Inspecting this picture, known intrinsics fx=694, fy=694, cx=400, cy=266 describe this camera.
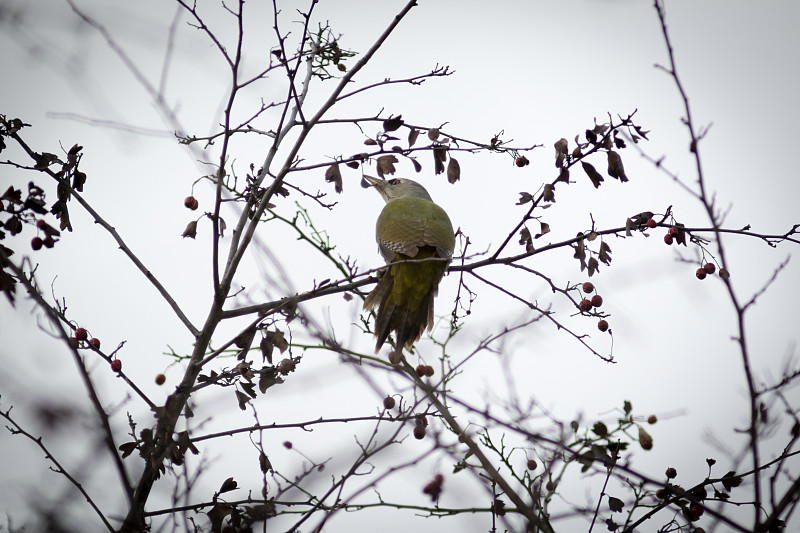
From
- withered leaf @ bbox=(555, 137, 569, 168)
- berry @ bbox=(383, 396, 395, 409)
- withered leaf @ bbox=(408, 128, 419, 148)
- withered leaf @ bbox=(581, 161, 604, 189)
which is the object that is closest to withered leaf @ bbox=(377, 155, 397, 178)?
withered leaf @ bbox=(408, 128, 419, 148)

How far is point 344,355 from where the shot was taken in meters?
2.86

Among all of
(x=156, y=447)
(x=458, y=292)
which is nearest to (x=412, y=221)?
(x=458, y=292)

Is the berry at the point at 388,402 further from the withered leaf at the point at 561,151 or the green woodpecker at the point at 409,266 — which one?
the withered leaf at the point at 561,151

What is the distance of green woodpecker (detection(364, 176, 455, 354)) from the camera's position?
3.98 m

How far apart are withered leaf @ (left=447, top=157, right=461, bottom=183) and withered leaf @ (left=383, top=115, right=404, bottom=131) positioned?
0.30 meters

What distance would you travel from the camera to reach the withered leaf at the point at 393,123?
2682mm

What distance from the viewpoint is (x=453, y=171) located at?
9.37ft

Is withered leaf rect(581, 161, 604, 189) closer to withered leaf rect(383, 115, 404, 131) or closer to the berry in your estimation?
withered leaf rect(383, 115, 404, 131)

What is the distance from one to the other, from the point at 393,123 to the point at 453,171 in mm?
339

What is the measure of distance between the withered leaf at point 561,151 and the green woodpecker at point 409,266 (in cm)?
89

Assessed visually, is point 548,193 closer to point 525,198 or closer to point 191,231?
point 525,198

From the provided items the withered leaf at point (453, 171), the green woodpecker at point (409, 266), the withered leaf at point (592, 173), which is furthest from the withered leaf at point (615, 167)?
the green woodpecker at point (409, 266)

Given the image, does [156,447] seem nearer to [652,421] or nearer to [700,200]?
[700,200]

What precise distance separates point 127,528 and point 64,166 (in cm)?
141
